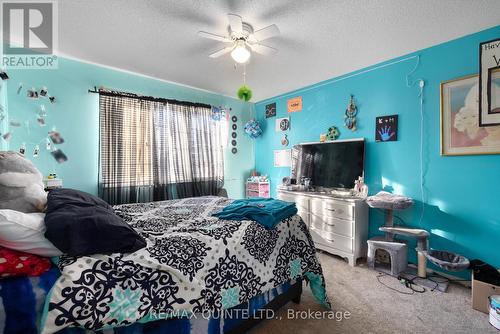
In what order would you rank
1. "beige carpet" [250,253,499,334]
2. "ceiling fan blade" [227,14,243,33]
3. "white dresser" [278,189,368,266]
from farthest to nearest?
"white dresser" [278,189,368,266] < "ceiling fan blade" [227,14,243,33] < "beige carpet" [250,253,499,334]

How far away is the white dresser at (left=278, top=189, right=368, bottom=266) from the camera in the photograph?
8.98 ft

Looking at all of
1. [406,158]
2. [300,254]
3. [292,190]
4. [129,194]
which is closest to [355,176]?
[406,158]

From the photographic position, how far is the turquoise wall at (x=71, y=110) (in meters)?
2.58

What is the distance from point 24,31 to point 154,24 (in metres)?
1.37

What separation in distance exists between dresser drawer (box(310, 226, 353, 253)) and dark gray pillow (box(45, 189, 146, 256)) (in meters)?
2.40

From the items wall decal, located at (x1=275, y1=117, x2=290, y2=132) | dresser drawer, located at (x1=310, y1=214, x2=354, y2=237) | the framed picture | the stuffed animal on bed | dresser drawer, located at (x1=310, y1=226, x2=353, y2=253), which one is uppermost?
wall decal, located at (x1=275, y1=117, x2=290, y2=132)

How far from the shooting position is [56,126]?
2768 mm

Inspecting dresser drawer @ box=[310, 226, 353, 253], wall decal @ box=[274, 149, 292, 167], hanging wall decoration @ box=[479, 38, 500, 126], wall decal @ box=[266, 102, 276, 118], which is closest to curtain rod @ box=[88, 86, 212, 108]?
wall decal @ box=[266, 102, 276, 118]

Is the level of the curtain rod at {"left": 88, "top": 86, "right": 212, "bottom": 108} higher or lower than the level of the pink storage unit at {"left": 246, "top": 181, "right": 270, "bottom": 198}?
higher

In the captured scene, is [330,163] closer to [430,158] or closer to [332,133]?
[332,133]

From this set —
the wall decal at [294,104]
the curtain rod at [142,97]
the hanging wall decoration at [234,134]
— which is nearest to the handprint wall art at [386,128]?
the wall decal at [294,104]

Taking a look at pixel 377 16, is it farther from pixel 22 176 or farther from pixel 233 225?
pixel 22 176

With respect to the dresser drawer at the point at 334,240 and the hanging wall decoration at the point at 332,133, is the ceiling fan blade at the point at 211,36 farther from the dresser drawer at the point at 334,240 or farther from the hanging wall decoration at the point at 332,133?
the dresser drawer at the point at 334,240

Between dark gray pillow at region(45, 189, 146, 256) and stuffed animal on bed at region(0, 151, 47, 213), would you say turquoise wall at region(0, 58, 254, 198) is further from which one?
dark gray pillow at region(45, 189, 146, 256)
